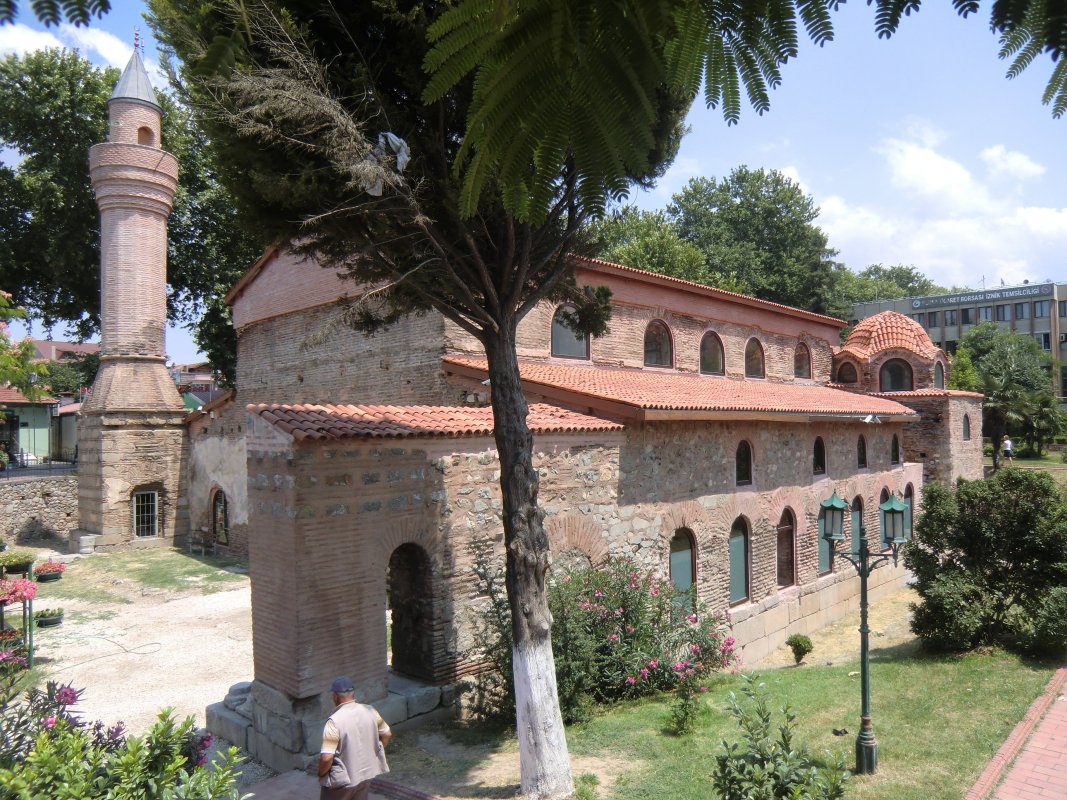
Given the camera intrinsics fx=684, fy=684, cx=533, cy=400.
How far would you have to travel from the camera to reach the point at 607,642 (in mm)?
8273

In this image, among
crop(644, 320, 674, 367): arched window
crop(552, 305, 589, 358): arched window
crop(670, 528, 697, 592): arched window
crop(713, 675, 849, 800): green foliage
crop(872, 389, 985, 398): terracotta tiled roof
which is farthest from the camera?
crop(872, 389, 985, 398): terracotta tiled roof

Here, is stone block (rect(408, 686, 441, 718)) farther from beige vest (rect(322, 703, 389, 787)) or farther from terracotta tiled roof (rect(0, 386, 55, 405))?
terracotta tiled roof (rect(0, 386, 55, 405))

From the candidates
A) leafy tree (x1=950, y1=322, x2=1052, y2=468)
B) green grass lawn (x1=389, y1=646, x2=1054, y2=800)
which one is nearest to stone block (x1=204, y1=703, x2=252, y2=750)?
green grass lawn (x1=389, y1=646, x2=1054, y2=800)

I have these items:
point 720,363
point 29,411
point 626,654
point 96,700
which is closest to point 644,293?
point 720,363

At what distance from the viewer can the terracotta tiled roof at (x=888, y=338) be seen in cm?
2238

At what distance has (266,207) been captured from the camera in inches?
258

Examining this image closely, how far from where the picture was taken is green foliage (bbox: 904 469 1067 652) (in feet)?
32.6

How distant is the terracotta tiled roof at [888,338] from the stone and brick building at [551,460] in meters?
0.07

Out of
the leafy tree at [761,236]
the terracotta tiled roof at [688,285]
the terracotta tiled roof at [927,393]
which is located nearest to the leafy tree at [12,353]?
the terracotta tiled roof at [688,285]

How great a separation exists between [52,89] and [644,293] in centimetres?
2255

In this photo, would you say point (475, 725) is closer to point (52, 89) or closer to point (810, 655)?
point (810, 655)

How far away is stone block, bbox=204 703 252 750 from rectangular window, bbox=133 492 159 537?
13942 mm

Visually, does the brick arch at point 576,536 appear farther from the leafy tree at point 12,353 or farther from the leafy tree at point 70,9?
the leafy tree at point 12,353

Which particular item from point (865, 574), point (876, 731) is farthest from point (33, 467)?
point (876, 731)
